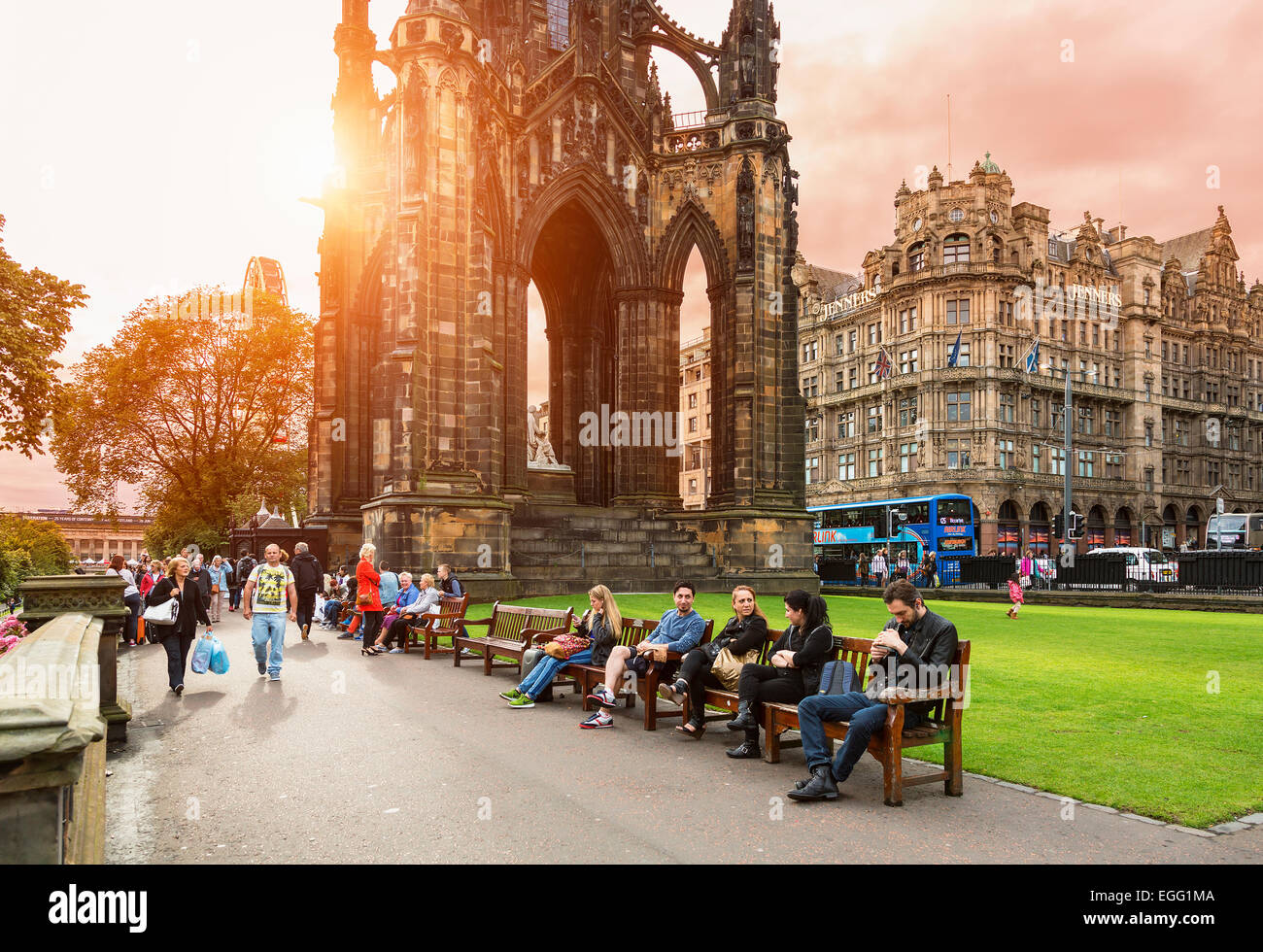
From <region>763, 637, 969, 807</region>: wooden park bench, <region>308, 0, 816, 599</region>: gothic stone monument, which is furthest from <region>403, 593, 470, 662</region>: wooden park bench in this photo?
<region>763, 637, 969, 807</region>: wooden park bench

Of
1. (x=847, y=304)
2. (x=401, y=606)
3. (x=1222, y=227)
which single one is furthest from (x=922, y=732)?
(x=1222, y=227)

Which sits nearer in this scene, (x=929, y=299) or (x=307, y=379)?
(x=307, y=379)

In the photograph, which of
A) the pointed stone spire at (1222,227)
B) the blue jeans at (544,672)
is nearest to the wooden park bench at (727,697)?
the blue jeans at (544,672)

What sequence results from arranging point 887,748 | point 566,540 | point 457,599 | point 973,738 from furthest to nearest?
point 566,540
point 457,599
point 973,738
point 887,748

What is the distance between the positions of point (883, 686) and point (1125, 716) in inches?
150

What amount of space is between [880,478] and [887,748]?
55.9 meters

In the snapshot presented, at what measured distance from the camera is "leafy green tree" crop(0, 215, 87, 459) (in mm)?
22094

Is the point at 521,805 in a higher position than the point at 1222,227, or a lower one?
lower

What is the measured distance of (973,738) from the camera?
24.7ft

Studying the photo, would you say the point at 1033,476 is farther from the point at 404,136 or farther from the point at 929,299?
the point at 404,136

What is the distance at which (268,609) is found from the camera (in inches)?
451

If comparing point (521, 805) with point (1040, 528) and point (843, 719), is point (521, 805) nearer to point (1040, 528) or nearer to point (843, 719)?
point (843, 719)

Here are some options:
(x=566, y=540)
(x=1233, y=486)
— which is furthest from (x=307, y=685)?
(x=1233, y=486)

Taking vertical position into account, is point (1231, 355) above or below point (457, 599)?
above
